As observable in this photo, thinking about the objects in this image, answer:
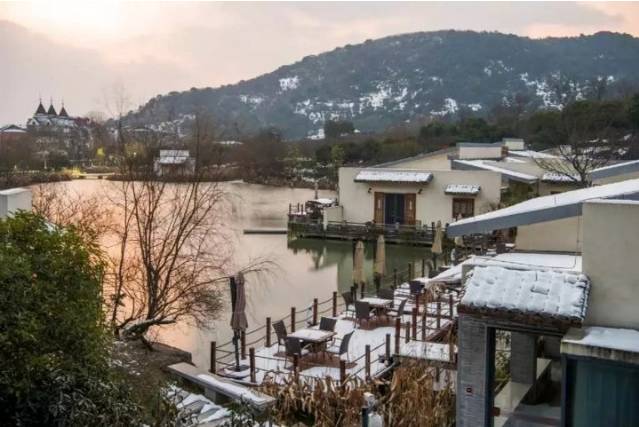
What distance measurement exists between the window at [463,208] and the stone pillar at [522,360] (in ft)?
65.6

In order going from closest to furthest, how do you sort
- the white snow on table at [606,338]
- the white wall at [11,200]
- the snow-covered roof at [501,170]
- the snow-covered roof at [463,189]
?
the white snow on table at [606,338]
the white wall at [11,200]
the snow-covered roof at [463,189]
the snow-covered roof at [501,170]

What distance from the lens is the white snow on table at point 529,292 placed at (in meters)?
5.82

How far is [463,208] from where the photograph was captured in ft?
94.5

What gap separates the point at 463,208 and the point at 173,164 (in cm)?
1632

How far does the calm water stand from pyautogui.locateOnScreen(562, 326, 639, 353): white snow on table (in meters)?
8.72

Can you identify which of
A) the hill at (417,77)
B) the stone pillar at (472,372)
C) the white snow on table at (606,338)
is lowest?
the stone pillar at (472,372)

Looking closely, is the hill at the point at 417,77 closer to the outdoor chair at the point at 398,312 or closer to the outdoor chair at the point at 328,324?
the outdoor chair at the point at 398,312

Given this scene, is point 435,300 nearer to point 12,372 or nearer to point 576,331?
point 576,331

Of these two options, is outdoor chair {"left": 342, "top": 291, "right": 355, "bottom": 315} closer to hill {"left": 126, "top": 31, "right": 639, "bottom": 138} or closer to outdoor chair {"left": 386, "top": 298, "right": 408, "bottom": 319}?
outdoor chair {"left": 386, "top": 298, "right": 408, "bottom": 319}

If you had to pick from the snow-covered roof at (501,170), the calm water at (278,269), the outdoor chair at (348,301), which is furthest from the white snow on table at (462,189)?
the outdoor chair at (348,301)

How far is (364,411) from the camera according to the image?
650 cm

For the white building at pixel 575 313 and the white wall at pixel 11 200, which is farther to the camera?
the white wall at pixel 11 200

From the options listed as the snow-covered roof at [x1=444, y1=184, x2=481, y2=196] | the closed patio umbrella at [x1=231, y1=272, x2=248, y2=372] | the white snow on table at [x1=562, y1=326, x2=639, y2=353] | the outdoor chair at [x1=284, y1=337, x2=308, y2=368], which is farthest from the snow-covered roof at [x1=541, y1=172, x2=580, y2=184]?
the white snow on table at [x1=562, y1=326, x2=639, y2=353]

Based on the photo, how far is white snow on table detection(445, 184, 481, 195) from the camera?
28141mm
